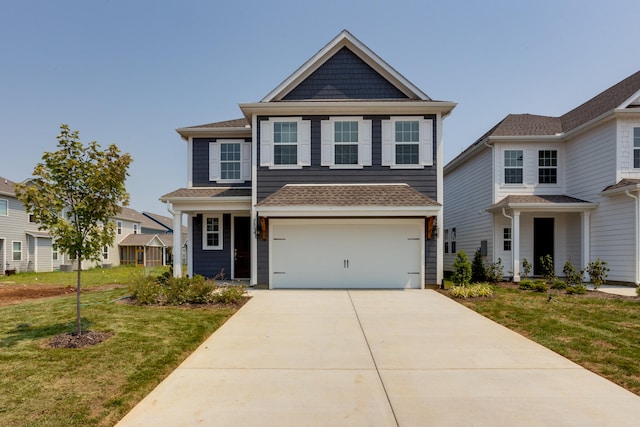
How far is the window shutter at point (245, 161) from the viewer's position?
14648 mm

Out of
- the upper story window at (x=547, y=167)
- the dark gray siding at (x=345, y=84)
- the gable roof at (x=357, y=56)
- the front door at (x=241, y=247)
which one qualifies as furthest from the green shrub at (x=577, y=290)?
the front door at (x=241, y=247)

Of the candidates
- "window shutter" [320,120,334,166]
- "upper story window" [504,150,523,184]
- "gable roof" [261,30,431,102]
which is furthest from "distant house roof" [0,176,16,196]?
"upper story window" [504,150,523,184]

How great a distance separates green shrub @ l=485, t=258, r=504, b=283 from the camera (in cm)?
1467

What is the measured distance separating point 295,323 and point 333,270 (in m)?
4.84

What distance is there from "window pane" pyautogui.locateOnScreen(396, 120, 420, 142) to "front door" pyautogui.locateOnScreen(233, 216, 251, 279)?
625cm

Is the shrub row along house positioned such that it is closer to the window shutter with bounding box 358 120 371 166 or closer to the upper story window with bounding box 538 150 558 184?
the window shutter with bounding box 358 120 371 166

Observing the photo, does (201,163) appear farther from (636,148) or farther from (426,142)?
(636,148)

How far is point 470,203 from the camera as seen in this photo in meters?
18.6

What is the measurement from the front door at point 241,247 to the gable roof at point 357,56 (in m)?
4.64

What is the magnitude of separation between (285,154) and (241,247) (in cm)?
414

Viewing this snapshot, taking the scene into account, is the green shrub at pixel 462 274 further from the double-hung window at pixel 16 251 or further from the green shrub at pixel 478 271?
the double-hung window at pixel 16 251

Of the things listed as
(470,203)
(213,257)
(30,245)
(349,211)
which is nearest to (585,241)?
(470,203)

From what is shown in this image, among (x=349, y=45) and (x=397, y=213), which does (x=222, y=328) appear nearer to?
(x=397, y=213)

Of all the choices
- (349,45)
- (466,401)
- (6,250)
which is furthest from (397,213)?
(6,250)
